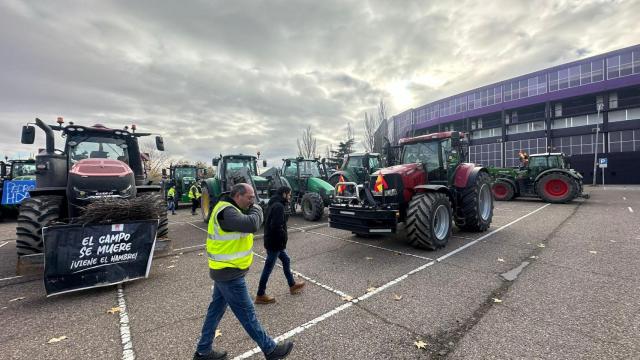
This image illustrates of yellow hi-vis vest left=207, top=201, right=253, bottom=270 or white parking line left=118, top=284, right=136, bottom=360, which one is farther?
white parking line left=118, top=284, right=136, bottom=360

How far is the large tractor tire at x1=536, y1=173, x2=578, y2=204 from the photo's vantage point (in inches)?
485

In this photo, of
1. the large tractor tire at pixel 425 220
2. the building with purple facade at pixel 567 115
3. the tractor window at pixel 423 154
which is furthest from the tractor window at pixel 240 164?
the building with purple facade at pixel 567 115

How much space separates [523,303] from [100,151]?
8.53m

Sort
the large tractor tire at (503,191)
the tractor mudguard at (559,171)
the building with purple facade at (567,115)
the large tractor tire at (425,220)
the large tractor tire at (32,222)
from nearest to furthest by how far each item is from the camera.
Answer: the large tractor tire at (32,222), the large tractor tire at (425,220), the tractor mudguard at (559,171), the large tractor tire at (503,191), the building with purple facade at (567,115)

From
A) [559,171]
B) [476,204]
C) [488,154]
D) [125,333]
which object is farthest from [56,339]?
[488,154]

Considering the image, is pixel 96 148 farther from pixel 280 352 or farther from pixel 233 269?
pixel 280 352

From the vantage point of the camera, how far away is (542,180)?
13.0 meters

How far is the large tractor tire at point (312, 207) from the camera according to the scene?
9484mm

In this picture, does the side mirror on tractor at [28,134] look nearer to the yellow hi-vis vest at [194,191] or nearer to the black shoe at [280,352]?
the black shoe at [280,352]

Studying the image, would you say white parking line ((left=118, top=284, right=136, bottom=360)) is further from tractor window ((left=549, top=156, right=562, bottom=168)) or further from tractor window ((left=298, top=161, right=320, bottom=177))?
tractor window ((left=549, top=156, right=562, bottom=168))

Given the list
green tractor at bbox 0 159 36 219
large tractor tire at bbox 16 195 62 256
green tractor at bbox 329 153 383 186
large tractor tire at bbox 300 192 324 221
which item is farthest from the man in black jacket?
green tractor at bbox 0 159 36 219

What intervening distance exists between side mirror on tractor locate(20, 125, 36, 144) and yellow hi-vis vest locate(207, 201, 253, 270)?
5536 millimetres

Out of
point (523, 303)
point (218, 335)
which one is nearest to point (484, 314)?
point (523, 303)

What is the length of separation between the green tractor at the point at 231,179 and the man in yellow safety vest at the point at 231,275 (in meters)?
6.43
